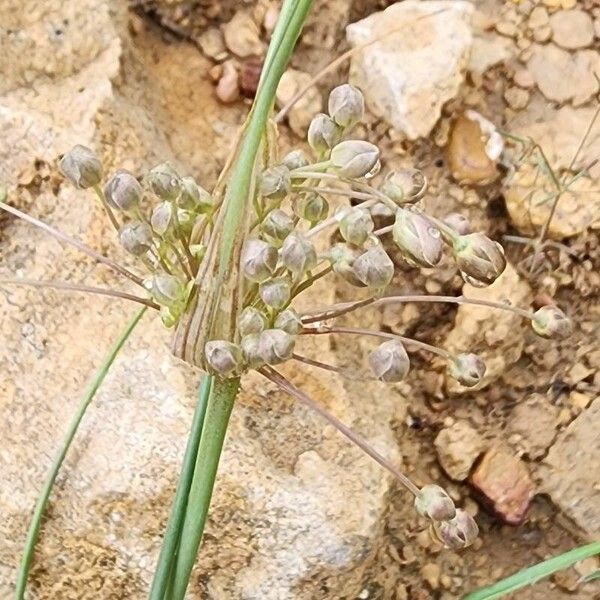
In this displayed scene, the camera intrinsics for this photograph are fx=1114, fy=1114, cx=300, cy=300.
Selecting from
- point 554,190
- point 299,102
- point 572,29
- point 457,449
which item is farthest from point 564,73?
point 457,449

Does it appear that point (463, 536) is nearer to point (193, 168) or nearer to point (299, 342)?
point (299, 342)

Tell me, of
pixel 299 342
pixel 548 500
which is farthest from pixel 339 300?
pixel 548 500

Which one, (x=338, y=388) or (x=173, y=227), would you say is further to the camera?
(x=338, y=388)

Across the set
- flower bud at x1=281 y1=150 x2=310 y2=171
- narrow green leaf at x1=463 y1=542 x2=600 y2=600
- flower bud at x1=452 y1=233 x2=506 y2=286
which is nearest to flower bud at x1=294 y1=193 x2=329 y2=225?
flower bud at x1=281 y1=150 x2=310 y2=171

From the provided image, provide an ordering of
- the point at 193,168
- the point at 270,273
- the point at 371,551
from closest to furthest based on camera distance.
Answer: the point at 270,273 → the point at 371,551 → the point at 193,168

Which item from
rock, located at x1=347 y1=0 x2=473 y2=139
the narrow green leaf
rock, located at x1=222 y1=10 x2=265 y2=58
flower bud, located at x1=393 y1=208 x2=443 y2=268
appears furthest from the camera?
rock, located at x1=222 y1=10 x2=265 y2=58

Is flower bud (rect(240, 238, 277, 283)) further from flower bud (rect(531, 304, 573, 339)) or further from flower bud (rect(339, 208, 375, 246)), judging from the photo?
flower bud (rect(531, 304, 573, 339))

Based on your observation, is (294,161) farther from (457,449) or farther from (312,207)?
(457,449)
